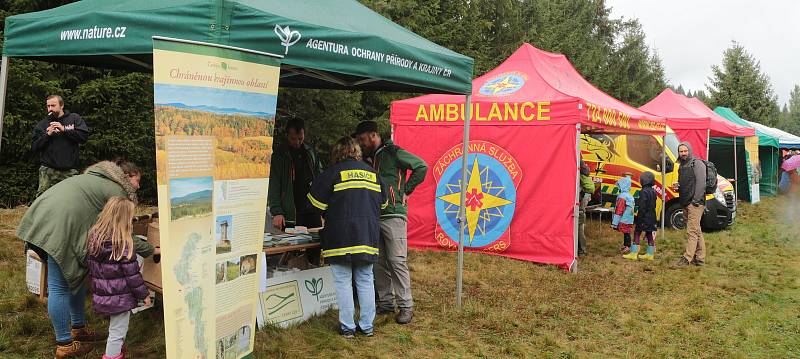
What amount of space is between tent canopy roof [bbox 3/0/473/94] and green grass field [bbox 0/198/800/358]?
2084 mm

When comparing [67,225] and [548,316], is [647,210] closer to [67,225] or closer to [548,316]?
[548,316]

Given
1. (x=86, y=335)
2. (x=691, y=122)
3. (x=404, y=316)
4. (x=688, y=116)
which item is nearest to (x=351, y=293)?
(x=404, y=316)

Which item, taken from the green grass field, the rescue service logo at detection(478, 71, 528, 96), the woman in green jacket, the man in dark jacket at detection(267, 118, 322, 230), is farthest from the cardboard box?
the rescue service logo at detection(478, 71, 528, 96)

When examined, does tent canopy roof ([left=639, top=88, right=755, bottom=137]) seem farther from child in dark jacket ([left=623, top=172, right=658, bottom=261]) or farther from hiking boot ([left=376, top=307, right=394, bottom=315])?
hiking boot ([left=376, top=307, right=394, bottom=315])

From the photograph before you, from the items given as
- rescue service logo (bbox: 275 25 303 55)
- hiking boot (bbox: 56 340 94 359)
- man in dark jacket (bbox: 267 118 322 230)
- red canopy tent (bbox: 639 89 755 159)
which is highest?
red canopy tent (bbox: 639 89 755 159)

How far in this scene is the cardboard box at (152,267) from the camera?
13.6ft

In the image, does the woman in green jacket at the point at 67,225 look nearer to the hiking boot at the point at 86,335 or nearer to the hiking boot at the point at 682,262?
the hiking boot at the point at 86,335

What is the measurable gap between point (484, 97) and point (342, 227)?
460 centimetres

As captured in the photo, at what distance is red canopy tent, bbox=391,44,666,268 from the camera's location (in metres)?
7.91

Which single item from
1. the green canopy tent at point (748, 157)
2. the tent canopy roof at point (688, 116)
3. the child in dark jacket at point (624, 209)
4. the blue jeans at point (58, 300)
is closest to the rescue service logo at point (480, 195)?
the child in dark jacket at point (624, 209)

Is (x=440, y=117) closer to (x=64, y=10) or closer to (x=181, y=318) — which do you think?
(x=64, y=10)

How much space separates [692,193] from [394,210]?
17.3 feet

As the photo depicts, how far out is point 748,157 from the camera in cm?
1812

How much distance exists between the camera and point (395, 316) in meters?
5.43
